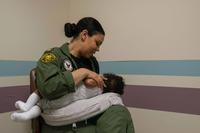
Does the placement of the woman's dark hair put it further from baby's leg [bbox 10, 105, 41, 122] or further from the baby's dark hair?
baby's leg [bbox 10, 105, 41, 122]

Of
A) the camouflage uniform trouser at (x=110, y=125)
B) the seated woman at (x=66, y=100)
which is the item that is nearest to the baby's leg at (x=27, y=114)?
the seated woman at (x=66, y=100)

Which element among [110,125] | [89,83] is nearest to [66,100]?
[89,83]

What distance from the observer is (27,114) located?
1547 mm

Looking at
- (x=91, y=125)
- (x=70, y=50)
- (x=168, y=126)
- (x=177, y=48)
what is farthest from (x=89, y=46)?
(x=168, y=126)

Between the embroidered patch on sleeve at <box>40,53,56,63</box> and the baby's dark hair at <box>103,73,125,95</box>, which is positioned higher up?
the embroidered patch on sleeve at <box>40,53,56,63</box>

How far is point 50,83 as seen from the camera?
143 centimetres

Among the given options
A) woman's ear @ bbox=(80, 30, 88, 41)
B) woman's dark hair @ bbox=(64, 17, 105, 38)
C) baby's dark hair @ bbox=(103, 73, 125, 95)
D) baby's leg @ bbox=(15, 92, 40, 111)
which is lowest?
baby's leg @ bbox=(15, 92, 40, 111)

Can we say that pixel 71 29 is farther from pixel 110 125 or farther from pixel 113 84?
pixel 110 125

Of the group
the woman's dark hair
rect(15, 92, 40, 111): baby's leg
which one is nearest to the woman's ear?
the woman's dark hair

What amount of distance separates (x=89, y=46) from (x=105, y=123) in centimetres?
44

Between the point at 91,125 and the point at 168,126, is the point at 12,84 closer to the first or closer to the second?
the point at 91,125

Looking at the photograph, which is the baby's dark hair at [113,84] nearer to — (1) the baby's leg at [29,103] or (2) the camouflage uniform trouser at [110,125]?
(2) the camouflage uniform trouser at [110,125]

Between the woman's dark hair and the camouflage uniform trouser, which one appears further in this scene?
the woman's dark hair

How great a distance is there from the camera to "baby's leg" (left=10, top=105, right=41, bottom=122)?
1.54 m
